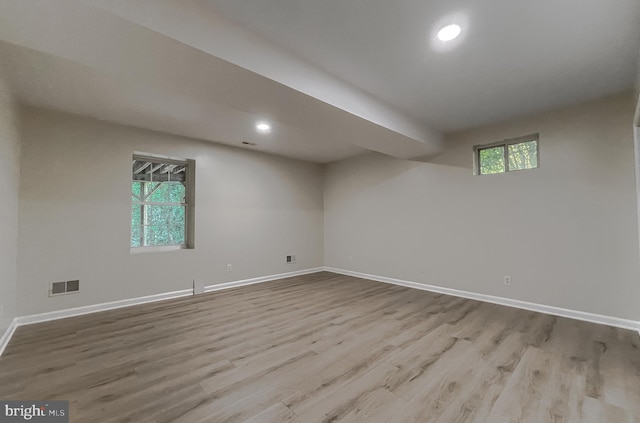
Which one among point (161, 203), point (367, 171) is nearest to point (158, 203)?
point (161, 203)

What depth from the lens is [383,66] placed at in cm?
238

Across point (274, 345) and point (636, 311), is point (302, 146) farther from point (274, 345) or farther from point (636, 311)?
point (636, 311)

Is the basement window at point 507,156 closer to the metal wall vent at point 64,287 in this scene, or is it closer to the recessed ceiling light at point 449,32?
the recessed ceiling light at point 449,32

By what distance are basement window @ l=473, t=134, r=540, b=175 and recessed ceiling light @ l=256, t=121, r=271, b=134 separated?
305 cm

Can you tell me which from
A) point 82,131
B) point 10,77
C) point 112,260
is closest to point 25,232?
point 112,260

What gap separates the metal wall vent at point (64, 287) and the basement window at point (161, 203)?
0.74 metres

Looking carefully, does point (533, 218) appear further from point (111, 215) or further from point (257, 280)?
point (111, 215)

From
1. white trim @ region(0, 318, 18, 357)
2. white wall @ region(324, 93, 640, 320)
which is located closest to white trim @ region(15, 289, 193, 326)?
white trim @ region(0, 318, 18, 357)

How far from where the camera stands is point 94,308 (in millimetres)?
3410

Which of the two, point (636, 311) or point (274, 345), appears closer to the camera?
point (274, 345)

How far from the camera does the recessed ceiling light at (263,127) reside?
3.64 m

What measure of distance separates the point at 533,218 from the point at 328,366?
3179mm

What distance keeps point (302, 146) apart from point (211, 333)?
326cm

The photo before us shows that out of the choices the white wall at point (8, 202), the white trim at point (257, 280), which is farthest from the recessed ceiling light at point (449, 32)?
the white trim at point (257, 280)
